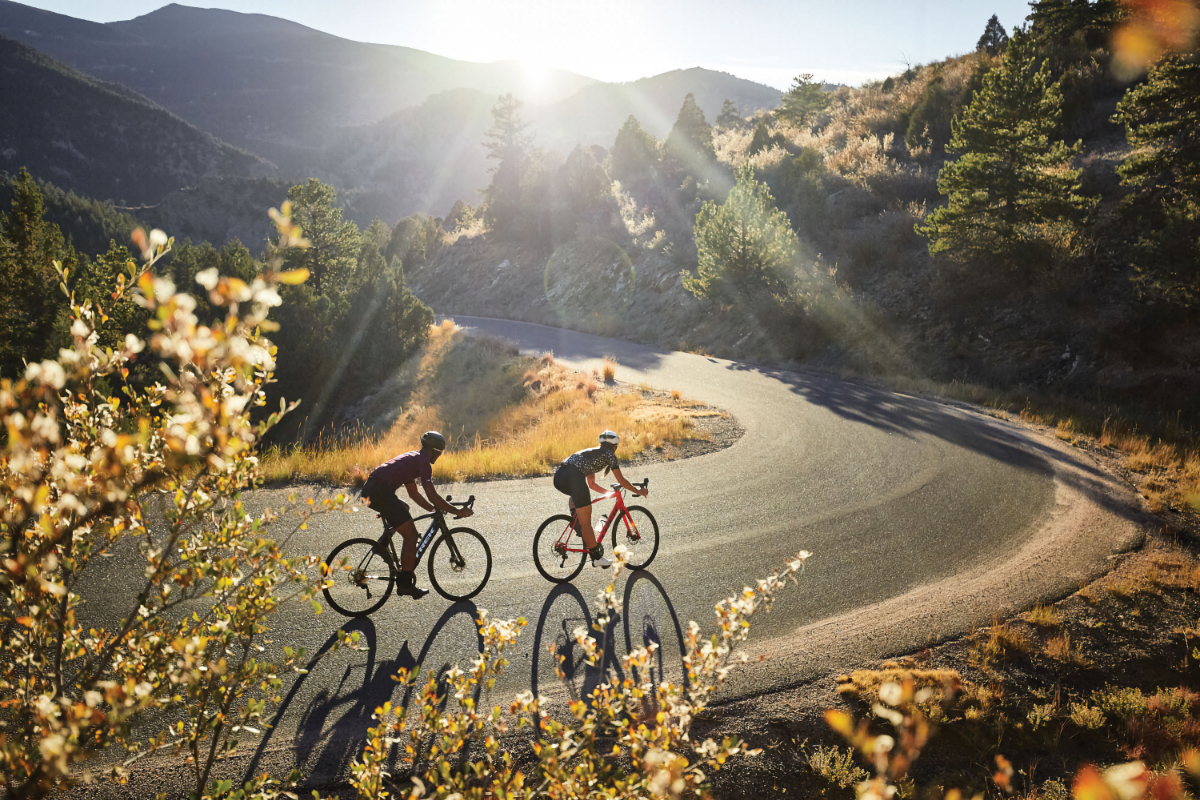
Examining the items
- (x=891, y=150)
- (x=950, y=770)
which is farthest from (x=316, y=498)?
(x=891, y=150)

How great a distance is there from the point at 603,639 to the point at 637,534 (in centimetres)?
178

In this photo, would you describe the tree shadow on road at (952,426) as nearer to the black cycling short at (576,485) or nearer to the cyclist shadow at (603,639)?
the cyclist shadow at (603,639)

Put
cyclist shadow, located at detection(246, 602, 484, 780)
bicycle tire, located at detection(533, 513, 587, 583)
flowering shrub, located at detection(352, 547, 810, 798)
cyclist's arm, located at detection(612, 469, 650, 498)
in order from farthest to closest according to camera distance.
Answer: bicycle tire, located at detection(533, 513, 587, 583) → cyclist's arm, located at detection(612, 469, 650, 498) → cyclist shadow, located at detection(246, 602, 484, 780) → flowering shrub, located at detection(352, 547, 810, 798)

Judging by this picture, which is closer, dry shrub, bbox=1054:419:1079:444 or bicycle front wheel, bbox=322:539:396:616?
bicycle front wheel, bbox=322:539:396:616

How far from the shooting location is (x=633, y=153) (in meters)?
52.3

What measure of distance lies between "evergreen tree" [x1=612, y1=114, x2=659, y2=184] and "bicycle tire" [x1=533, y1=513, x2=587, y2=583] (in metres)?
49.2

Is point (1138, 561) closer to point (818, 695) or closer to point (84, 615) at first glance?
point (818, 695)

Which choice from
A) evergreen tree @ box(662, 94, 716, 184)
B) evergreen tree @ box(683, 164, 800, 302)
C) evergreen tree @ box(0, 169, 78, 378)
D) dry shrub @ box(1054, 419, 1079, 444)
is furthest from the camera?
evergreen tree @ box(662, 94, 716, 184)

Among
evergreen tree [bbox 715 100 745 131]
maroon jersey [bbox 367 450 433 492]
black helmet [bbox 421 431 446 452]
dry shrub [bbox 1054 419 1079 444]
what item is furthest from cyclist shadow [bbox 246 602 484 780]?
evergreen tree [bbox 715 100 745 131]

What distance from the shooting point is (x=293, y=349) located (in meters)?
24.4

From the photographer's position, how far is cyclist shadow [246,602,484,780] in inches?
165

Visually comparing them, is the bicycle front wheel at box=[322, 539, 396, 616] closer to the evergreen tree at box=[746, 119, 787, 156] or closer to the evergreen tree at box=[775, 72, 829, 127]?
the evergreen tree at box=[746, 119, 787, 156]

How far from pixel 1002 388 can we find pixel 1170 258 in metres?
5.41

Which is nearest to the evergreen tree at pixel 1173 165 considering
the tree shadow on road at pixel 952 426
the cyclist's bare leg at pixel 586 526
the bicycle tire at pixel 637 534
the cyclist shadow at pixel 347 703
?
the tree shadow on road at pixel 952 426
